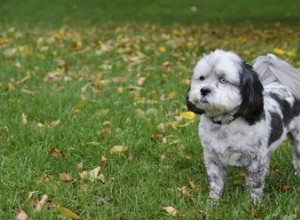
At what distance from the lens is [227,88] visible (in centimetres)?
416

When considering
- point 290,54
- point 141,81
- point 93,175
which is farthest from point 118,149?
point 290,54

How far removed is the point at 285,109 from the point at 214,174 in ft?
2.60

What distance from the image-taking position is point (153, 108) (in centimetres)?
689

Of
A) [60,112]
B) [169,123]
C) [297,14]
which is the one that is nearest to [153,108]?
[169,123]

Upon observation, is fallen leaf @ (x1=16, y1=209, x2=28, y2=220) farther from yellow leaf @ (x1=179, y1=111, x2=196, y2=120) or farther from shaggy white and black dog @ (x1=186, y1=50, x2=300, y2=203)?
yellow leaf @ (x1=179, y1=111, x2=196, y2=120)

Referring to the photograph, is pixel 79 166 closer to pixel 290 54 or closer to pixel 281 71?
pixel 281 71

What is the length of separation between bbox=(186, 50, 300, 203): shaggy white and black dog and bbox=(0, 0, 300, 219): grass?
0.25 metres

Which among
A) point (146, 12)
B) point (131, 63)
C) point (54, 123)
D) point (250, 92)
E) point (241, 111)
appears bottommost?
point (146, 12)

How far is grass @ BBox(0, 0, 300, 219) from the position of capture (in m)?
4.34

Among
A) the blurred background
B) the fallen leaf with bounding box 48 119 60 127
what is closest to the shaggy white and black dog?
the fallen leaf with bounding box 48 119 60 127

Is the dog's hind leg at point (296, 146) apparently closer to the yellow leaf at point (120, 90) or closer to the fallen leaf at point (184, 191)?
the fallen leaf at point (184, 191)

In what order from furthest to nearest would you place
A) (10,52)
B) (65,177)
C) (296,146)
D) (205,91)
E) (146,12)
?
(146,12) < (10,52) < (296,146) < (65,177) < (205,91)

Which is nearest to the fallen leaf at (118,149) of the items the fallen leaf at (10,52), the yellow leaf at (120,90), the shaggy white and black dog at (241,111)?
the shaggy white and black dog at (241,111)

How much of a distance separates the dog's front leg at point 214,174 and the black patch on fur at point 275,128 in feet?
1.46
